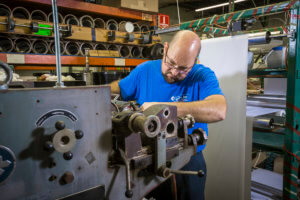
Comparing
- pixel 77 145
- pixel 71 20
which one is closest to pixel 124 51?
pixel 71 20

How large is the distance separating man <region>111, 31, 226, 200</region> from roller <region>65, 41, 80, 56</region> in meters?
1.46

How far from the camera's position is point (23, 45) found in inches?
93.6

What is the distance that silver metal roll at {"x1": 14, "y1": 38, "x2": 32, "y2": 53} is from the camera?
7.44 ft

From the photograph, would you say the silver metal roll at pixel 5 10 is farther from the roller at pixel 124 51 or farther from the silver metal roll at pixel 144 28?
the silver metal roll at pixel 144 28

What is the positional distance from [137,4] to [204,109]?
2406 mm

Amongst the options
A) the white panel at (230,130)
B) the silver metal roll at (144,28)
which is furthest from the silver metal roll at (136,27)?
the white panel at (230,130)

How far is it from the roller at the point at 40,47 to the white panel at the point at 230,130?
1736 millimetres

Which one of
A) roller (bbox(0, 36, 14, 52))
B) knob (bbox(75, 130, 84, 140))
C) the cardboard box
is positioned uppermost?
the cardboard box

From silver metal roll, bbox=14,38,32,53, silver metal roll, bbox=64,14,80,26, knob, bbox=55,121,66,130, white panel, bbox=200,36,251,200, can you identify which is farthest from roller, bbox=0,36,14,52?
knob, bbox=55,121,66,130

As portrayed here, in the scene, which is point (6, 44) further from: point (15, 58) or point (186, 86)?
point (186, 86)

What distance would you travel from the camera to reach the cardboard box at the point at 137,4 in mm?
2754

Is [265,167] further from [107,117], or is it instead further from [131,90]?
[107,117]

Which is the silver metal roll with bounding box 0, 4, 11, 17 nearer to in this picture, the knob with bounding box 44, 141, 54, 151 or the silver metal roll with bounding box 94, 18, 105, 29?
the silver metal roll with bounding box 94, 18, 105, 29

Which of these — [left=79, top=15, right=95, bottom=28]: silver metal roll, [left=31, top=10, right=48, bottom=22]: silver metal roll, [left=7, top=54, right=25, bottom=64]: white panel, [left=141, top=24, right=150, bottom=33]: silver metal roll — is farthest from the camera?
[left=141, top=24, right=150, bottom=33]: silver metal roll
